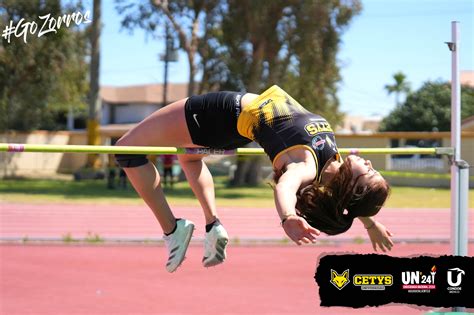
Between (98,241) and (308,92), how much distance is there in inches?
411

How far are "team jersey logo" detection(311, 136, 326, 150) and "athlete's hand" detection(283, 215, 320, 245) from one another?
21.1 inches

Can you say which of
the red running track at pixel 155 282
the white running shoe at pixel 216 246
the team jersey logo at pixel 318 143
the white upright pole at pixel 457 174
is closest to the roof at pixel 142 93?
the red running track at pixel 155 282

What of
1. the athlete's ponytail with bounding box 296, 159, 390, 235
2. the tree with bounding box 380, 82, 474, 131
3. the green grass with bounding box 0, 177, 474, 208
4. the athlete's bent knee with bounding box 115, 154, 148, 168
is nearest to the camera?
the athlete's ponytail with bounding box 296, 159, 390, 235

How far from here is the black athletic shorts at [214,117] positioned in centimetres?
331

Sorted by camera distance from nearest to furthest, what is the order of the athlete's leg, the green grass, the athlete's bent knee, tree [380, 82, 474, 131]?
1. the athlete's bent knee
2. the athlete's leg
3. tree [380, 82, 474, 131]
4. the green grass

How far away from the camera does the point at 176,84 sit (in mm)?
45844

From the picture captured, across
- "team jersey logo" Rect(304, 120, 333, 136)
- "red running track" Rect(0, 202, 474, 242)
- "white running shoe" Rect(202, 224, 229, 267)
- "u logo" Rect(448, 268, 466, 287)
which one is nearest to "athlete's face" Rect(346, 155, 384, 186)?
"team jersey logo" Rect(304, 120, 333, 136)

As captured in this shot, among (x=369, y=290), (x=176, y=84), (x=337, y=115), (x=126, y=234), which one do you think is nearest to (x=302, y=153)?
(x=369, y=290)

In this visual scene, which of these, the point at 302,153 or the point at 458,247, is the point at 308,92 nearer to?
the point at 458,247

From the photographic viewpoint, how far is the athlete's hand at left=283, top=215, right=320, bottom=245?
2.56 meters

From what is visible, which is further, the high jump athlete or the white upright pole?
the white upright pole

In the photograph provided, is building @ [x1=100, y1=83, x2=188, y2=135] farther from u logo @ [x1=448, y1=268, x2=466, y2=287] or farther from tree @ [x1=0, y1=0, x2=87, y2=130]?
u logo @ [x1=448, y1=268, x2=466, y2=287]

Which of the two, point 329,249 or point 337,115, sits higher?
point 337,115

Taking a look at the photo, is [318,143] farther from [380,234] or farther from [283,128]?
[380,234]
